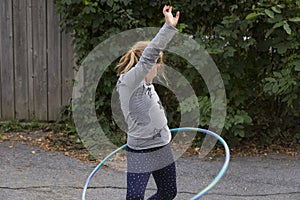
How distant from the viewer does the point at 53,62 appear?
21.1 ft

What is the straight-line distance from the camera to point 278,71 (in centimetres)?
524

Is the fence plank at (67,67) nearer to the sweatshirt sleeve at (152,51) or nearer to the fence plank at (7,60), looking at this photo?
the fence plank at (7,60)

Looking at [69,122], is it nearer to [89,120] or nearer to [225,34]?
[89,120]

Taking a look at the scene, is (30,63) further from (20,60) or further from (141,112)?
(141,112)

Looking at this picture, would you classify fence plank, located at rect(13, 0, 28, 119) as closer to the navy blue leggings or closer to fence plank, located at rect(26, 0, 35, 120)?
fence plank, located at rect(26, 0, 35, 120)

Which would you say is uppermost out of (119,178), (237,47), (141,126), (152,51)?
(152,51)

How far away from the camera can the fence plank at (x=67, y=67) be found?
6359 millimetres

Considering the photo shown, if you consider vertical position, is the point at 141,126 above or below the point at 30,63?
above

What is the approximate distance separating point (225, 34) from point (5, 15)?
3.25 m

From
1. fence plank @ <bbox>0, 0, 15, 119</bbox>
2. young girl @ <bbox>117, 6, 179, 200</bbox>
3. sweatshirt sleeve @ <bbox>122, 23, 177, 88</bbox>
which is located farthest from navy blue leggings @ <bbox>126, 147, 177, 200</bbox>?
fence plank @ <bbox>0, 0, 15, 119</bbox>

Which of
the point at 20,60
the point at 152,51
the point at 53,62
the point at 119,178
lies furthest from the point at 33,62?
the point at 152,51

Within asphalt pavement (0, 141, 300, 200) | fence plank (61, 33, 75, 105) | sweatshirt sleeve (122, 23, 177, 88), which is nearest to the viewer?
sweatshirt sleeve (122, 23, 177, 88)

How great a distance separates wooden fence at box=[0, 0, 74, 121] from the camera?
6.39 m

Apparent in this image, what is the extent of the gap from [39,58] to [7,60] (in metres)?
0.47
